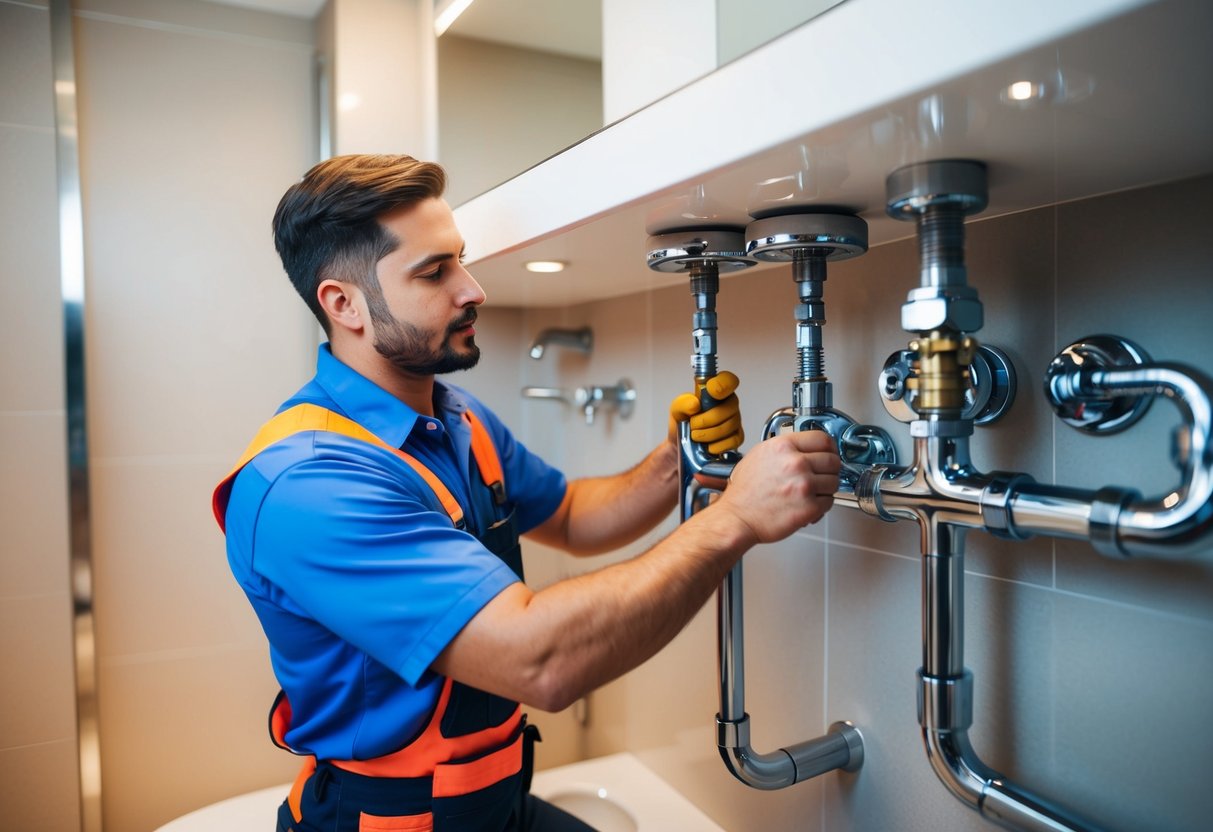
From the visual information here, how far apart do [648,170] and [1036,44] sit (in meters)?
0.31

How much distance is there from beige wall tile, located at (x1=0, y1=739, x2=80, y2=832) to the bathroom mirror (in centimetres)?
102

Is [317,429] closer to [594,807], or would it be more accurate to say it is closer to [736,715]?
[736,715]

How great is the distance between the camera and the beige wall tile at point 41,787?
4.02 feet

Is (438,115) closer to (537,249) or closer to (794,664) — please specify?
(537,249)

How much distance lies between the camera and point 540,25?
94 centimetres

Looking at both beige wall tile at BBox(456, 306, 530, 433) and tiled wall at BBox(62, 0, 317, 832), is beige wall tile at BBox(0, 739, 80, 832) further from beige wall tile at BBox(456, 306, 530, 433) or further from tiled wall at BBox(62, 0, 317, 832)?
beige wall tile at BBox(456, 306, 530, 433)

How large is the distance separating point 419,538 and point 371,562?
0.14ft

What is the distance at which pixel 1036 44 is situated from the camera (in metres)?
0.34

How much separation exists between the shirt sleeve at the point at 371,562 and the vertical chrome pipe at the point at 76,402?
736mm

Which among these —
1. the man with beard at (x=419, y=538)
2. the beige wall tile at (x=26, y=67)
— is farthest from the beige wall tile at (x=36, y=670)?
the beige wall tile at (x=26, y=67)

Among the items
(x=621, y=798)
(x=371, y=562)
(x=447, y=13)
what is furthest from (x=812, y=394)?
(x=447, y=13)

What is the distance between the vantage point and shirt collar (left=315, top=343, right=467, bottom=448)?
862 millimetres

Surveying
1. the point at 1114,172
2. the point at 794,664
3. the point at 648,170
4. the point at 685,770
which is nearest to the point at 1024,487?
the point at 1114,172

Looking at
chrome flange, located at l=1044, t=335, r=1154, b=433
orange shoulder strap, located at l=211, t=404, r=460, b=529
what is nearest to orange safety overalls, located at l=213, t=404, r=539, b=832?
orange shoulder strap, located at l=211, t=404, r=460, b=529
